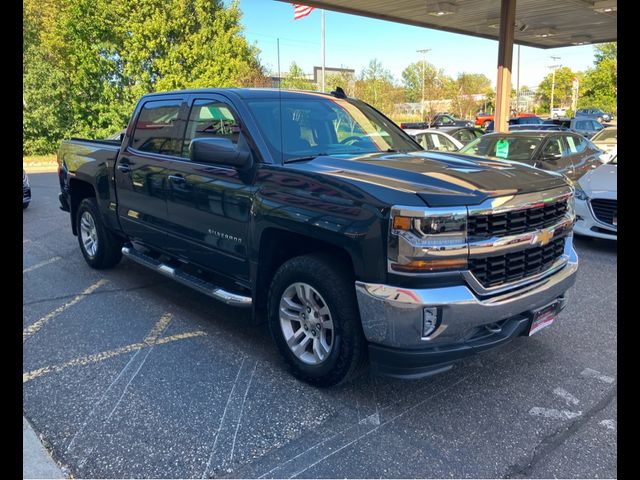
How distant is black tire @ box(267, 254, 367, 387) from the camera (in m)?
3.15

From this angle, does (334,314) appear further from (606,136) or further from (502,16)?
(606,136)

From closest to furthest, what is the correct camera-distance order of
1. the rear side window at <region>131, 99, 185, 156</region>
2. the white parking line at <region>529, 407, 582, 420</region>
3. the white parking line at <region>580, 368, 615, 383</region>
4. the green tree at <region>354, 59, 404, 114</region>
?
1. the white parking line at <region>529, 407, 582, 420</region>
2. the white parking line at <region>580, 368, 615, 383</region>
3. the rear side window at <region>131, 99, 185, 156</region>
4. the green tree at <region>354, 59, 404, 114</region>

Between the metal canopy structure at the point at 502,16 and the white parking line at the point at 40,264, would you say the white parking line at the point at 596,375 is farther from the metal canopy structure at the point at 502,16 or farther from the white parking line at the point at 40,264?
the metal canopy structure at the point at 502,16

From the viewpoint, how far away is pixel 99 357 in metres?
4.05

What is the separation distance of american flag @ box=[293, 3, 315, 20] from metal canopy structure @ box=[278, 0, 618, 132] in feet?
0.59

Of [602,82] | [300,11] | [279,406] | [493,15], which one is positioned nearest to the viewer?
[279,406]

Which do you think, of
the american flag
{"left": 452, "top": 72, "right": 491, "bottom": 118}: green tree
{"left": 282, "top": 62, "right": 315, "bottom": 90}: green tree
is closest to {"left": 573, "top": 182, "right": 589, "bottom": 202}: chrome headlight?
{"left": 282, "top": 62, "right": 315, "bottom": 90}: green tree

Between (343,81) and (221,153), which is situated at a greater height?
(343,81)

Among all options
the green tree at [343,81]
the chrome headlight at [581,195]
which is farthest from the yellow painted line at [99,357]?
the green tree at [343,81]

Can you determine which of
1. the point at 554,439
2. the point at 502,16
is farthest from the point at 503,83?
the point at 554,439

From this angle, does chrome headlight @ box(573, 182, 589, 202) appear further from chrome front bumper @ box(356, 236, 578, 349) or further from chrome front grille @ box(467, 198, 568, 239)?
chrome front bumper @ box(356, 236, 578, 349)

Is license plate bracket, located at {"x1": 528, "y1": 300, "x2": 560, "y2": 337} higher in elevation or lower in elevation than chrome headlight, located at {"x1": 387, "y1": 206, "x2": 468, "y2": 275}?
lower

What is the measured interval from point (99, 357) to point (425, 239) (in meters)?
2.74
